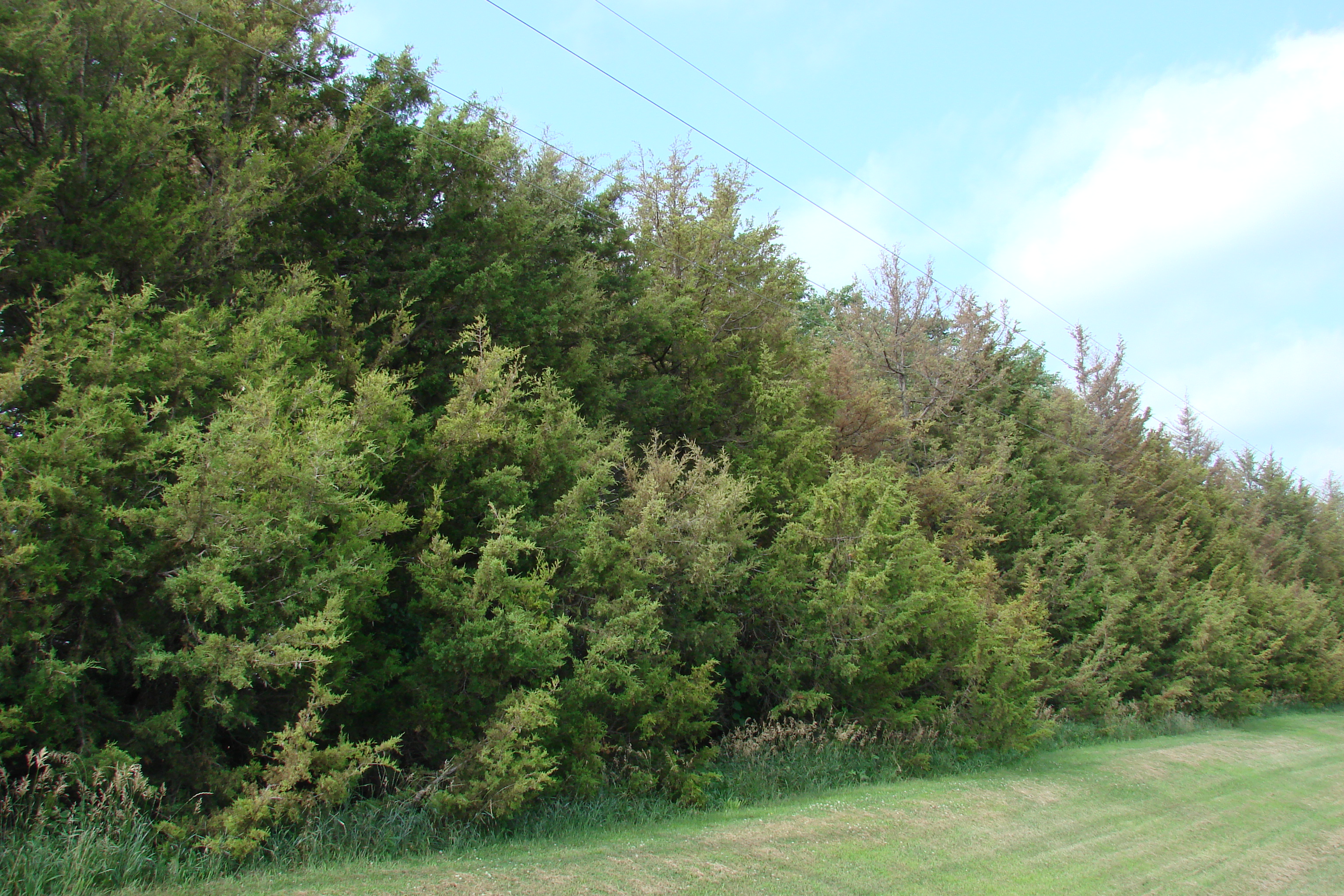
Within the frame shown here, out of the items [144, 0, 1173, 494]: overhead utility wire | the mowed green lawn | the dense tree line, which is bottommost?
the mowed green lawn

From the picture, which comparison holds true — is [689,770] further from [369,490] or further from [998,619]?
[998,619]

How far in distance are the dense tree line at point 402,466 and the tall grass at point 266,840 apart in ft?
0.99

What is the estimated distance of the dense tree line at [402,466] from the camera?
25.1 feet

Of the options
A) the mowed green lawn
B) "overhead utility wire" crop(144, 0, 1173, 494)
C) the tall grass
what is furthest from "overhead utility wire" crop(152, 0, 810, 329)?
the mowed green lawn

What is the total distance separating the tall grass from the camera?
20.5ft

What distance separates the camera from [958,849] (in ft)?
30.2

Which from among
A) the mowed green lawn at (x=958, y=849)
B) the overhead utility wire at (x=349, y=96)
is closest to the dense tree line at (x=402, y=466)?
the overhead utility wire at (x=349, y=96)

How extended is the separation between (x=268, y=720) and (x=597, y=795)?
3.90 m

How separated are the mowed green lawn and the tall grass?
513 mm

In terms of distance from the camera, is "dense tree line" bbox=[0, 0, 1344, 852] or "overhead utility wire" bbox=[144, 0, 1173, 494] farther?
"overhead utility wire" bbox=[144, 0, 1173, 494]

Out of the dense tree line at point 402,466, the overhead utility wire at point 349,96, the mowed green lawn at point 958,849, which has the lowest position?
the mowed green lawn at point 958,849

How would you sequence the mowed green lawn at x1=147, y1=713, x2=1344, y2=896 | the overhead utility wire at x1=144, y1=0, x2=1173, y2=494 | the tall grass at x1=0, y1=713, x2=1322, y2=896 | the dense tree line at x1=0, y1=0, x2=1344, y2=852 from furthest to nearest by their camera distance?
1. the overhead utility wire at x1=144, y1=0, x2=1173, y2=494
2. the dense tree line at x1=0, y1=0, x2=1344, y2=852
3. the mowed green lawn at x1=147, y1=713, x2=1344, y2=896
4. the tall grass at x1=0, y1=713, x2=1322, y2=896

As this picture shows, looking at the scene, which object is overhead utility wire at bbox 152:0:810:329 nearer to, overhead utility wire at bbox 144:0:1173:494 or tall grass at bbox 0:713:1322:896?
overhead utility wire at bbox 144:0:1173:494

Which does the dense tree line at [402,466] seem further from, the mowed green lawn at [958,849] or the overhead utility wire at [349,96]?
the mowed green lawn at [958,849]
